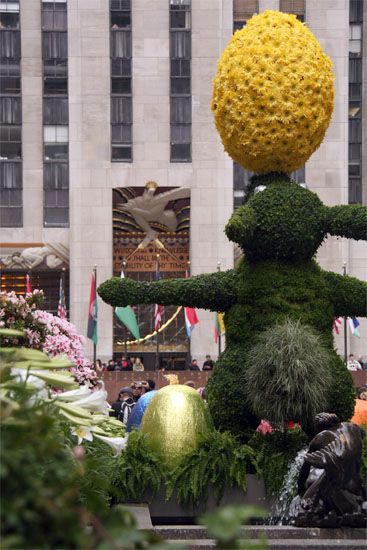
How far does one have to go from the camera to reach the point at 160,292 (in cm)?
1575

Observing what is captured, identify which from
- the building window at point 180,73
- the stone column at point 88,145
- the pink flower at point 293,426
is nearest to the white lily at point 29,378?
the pink flower at point 293,426

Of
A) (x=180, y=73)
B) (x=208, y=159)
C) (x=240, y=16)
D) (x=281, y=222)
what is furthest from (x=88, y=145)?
(x=281, y=222)

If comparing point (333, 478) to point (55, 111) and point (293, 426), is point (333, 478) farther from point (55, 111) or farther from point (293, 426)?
point (55, 111)

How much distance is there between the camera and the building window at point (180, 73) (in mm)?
51906

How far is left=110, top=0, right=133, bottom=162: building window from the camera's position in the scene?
51594 mm

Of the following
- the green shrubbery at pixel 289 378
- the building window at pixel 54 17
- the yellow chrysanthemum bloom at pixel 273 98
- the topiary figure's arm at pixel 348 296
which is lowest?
the green shrubbery at pixel 289 378

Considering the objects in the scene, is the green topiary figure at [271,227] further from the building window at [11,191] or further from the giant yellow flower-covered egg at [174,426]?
the building window at [11,191]

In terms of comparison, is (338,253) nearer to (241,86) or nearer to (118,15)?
(118,15)

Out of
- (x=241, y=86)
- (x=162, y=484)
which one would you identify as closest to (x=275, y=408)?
(x=162, y=484)

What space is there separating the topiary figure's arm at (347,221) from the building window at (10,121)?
129 feet

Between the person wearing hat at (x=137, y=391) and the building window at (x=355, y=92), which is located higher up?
the building window at (x=355, y=92)

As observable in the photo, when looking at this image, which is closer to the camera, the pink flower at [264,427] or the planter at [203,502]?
the planter at [203,502]

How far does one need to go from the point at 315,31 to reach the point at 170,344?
13221mm

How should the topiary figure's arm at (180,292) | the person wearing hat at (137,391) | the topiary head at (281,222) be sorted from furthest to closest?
the person wearing hat at (137,391)
the topiary figure's arm at (180,292)
the topiary head at (281,222)
